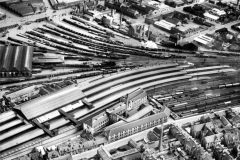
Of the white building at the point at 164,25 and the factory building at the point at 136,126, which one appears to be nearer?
the factory building at the point at 136,126

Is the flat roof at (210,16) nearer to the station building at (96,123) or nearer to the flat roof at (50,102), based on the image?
the flat roof at (50,102)

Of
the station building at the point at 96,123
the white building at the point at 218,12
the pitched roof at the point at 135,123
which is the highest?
the white building at the point at 218,12

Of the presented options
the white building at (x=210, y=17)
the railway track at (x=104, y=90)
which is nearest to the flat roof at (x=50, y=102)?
the railway track at (x=104, y=90)

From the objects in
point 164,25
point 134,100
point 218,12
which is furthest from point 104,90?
point 218,12

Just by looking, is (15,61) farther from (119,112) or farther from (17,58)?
(119,112)

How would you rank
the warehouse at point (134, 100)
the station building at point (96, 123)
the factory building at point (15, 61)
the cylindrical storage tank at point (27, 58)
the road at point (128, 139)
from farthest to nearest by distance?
the cylindrical storage tank at point (27, 58)
the factory building at point (15, 61)
the warehouse at point (134, 100)
the station building at point (96, 123)
the road at point (128, 139)

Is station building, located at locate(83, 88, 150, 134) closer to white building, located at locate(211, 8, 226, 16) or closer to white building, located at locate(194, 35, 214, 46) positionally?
white building, located at locate(194, 35, 214, 46)
